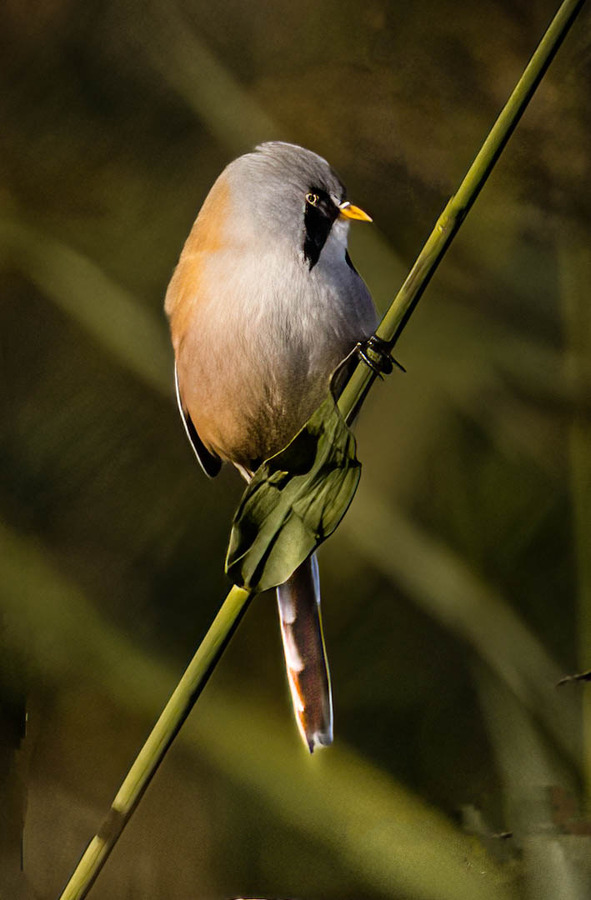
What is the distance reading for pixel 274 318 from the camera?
757 mm

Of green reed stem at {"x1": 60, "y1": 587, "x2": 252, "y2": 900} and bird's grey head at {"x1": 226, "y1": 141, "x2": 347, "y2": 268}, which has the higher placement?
bird's grey head at {"x1": 226, "y1": 141, "x2": 347, "y2": 268}

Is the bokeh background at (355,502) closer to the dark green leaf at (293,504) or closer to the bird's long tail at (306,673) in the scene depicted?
the bird's long tail at (306,673)

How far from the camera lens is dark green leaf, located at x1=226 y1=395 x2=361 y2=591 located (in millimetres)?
577

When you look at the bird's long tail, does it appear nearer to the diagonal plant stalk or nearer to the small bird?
the small bird

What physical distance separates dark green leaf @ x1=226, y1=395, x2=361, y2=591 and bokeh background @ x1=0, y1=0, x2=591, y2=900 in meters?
0.25

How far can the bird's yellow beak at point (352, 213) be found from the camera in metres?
0.78

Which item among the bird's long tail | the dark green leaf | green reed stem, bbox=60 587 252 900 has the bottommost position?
the bird's long tail

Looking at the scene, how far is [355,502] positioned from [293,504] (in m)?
0.26

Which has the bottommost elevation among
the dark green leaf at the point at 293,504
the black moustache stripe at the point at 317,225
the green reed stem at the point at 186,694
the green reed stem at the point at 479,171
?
the green reed stem at the point at 186,694

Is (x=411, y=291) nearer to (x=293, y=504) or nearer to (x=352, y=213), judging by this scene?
(x=293, y=504)

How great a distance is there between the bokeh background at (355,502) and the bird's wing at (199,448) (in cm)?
1

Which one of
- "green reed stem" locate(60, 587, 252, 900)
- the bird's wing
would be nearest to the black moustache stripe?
the bird's wing

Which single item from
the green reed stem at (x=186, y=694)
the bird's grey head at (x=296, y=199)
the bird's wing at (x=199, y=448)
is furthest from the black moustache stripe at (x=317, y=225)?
the green reed stem at (x=186, y=694)

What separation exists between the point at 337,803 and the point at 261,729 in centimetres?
9
